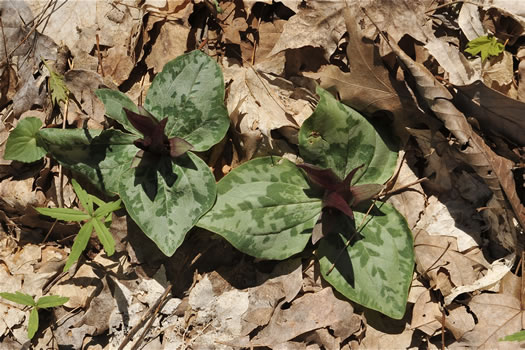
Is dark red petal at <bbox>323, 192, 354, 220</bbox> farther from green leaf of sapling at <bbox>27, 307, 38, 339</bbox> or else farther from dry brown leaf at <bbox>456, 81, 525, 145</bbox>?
green leaf of sapling at <bbox>27, 307, 38, 339</bbox>

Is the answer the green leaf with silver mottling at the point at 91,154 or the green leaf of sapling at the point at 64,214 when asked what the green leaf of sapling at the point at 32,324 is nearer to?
the green leaf of sapling at the point at 64,214

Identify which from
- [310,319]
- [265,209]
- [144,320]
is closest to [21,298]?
[144,320]

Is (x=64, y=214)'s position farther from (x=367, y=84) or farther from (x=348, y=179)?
(x=367, y=84)

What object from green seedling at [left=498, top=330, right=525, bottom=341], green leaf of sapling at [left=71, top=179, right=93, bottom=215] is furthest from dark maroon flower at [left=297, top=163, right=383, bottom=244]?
green leaf of sapling at [left=71, top=179, right=93, bottom=215]

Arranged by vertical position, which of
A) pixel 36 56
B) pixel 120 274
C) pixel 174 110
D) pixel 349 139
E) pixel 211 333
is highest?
pixel 36 56

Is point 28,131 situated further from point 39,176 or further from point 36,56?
point 36,56

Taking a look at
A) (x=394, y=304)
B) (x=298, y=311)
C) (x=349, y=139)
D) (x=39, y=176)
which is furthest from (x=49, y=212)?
(x=394, y=304)
